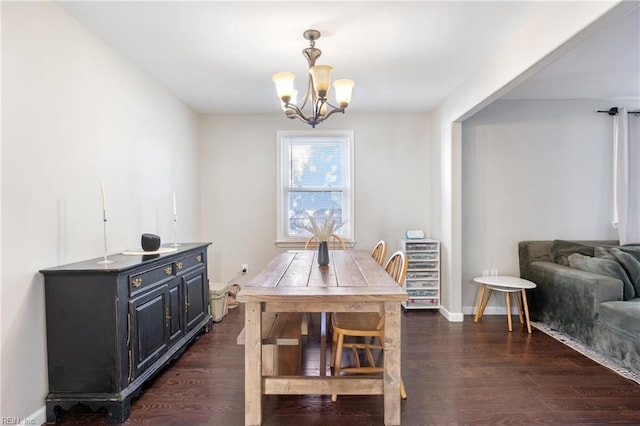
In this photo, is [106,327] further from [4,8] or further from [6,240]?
[4,8]

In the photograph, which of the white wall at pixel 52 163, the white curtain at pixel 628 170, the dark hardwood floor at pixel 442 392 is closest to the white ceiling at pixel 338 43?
the white wall at pixel 52 163

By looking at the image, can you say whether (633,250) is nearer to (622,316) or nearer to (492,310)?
(622,316)

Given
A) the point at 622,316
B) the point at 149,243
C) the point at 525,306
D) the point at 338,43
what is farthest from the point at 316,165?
the point at 622,316

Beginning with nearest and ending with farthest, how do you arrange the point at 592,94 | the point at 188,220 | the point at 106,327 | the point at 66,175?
1. the point at 106,327
2. the point at 66,175
3. the point at 592,94
4. the point at 188,220

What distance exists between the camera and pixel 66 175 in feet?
7.10

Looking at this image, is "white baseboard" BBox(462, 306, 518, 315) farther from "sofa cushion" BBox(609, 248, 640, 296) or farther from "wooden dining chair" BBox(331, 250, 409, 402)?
"wooden dining chair" BBox(331, 250, 409, 402)

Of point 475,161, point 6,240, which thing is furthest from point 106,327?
point 475,161

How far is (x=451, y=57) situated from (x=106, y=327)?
318cm

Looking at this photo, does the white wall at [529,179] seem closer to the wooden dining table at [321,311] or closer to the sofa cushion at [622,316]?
the sofa cushion at [622,316]

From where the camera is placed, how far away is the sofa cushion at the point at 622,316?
2.59 m

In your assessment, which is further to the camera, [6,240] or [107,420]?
[107,420]

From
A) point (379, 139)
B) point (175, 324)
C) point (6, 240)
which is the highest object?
point (379, 139)

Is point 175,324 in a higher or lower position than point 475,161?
lower

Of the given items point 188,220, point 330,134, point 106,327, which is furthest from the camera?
point 330,134
